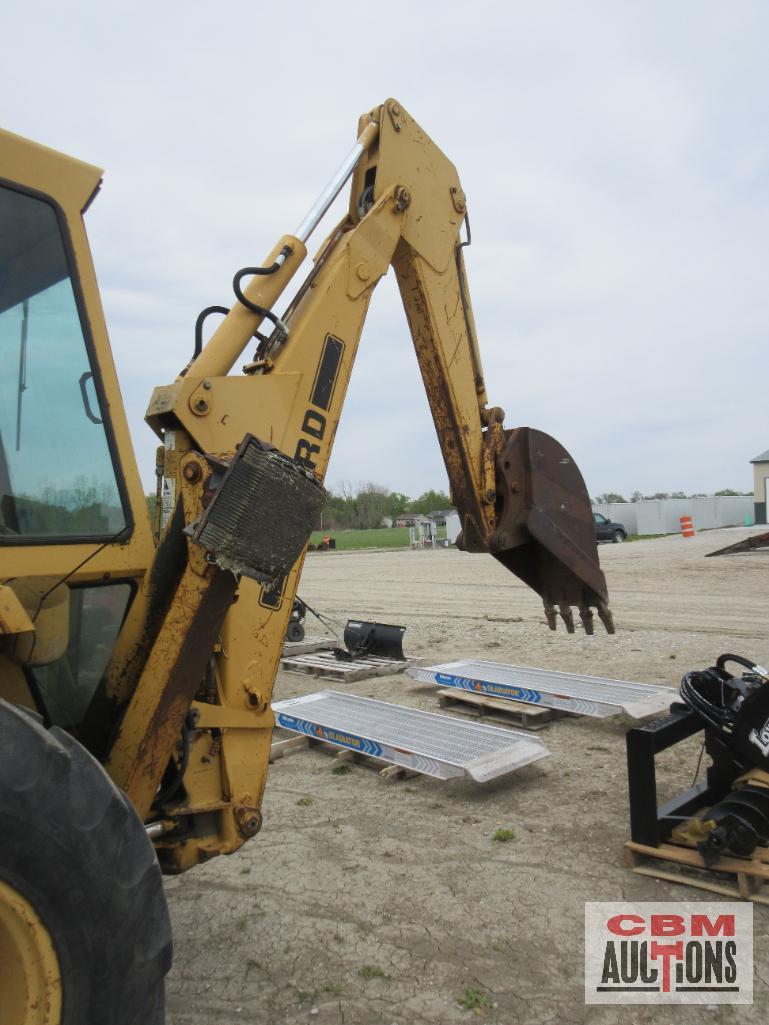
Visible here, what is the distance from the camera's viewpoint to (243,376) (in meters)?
2.90

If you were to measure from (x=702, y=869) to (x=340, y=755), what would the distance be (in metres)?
2.80

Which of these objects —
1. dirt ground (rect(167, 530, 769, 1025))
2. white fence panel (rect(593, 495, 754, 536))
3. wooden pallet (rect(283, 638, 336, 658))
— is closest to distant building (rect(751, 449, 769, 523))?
white fence panel (rect(593, 495, 754, 536))

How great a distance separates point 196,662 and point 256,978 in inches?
53.6

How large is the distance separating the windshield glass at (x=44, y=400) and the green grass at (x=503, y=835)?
2803mm

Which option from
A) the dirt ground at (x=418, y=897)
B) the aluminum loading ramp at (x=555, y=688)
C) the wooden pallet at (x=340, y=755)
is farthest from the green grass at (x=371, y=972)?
the aluminum loading ramp at (x=555, y=688)

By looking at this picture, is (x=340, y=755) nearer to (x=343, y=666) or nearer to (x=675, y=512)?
(x=343, y=666)

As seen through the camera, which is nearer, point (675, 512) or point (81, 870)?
point (81, 870)

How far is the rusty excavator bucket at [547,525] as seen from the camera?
154 inches

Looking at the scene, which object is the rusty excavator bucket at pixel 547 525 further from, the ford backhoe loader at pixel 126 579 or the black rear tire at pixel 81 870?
the black rear tire at pixel 81 870

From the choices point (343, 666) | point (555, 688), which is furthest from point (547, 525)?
point (343, 666)

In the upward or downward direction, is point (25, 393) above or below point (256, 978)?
above

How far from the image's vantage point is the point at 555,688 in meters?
6.69

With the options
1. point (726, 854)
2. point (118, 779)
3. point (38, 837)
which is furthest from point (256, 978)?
point (726, 854)

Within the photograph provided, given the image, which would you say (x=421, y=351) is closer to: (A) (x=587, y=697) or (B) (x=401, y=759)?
(B) (x=401, y=759)
